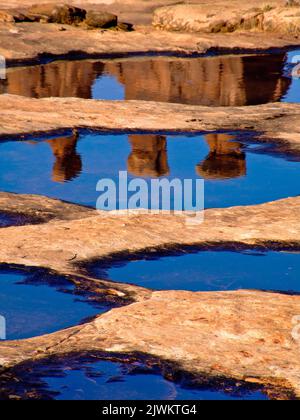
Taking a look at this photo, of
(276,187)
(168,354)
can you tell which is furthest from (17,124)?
(168,354)

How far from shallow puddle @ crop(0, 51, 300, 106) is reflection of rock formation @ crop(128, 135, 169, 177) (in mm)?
2643

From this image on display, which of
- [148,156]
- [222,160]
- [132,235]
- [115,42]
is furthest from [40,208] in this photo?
[115,42]

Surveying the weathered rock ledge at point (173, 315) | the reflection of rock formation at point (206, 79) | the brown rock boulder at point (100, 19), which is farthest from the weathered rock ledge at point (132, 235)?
the brown rock boulder at point (100, 19)

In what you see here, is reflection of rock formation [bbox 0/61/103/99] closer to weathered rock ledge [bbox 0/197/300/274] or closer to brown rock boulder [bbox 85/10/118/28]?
brown rock boulder [bbox 85/10/118/28]

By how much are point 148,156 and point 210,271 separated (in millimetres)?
3751

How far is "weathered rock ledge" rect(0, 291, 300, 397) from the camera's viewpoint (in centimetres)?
611

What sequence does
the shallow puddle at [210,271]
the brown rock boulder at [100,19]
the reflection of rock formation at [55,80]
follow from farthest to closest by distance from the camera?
1. the brown rock boulder at [100,19]
2. the reflection of rock formation at [55,80]
3. the shallow puddle at [210,271]

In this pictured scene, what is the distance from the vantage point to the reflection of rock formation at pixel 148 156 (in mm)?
11344

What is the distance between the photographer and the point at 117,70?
1825 centimetres

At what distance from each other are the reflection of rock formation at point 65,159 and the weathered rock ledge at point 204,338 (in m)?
4.25

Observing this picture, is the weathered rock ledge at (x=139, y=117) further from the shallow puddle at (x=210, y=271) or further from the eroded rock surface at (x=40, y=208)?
the shallow puddle at (x=210, y=271)

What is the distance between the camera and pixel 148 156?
11695 millimetres

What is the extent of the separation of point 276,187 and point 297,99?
5.08 m

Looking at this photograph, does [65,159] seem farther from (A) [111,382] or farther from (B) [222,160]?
(A) [111,382]
